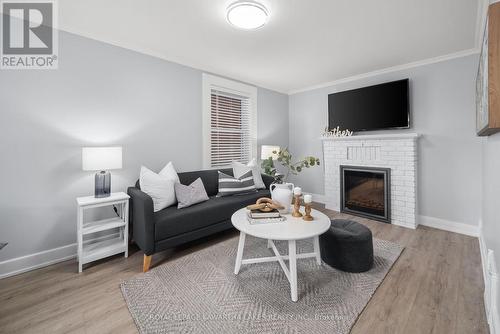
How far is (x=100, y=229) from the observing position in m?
2.13

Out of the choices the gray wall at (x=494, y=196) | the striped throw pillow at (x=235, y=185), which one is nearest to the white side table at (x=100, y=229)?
the striped throw pillow at (x=235, y=185)

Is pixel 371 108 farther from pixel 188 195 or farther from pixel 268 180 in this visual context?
pixel 188 195

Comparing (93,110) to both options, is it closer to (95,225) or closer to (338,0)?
(95,225)

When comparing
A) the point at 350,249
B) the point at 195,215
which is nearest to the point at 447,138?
the point at 350,249

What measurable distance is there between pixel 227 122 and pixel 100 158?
7.08 feet

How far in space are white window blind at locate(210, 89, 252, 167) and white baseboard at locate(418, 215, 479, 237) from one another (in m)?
2.94

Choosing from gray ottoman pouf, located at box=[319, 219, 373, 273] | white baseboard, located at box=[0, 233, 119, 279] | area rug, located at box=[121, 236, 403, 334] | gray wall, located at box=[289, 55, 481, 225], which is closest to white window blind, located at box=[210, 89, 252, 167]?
area rug, located at box=[121, 236, 403, 334]

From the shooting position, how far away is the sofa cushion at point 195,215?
214 cm

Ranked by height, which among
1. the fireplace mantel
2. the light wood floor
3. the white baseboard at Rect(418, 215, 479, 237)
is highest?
the fireplace mantel

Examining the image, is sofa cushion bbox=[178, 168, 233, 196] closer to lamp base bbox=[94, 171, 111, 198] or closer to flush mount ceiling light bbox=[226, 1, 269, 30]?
lamp base bbox=[94, 171, 111, 198]

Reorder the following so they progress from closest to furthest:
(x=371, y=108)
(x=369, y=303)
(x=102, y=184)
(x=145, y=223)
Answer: (x=369, y=303) < (x=145, y=223) < (x=102, y=184) < (x=371, y=108)

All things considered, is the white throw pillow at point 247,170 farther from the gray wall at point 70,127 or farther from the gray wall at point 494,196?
the gray wall at point 494,196

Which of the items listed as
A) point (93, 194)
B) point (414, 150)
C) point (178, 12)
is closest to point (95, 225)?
point (93, 194)

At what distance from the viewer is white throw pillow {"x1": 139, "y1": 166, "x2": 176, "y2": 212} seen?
2367 mm
